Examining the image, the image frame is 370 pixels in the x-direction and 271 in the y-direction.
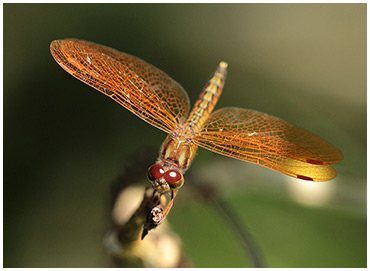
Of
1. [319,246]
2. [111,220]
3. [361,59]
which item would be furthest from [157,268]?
[361,59]

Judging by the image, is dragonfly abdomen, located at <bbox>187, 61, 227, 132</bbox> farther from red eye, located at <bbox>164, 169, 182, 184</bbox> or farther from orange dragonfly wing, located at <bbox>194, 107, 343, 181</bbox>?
red eye, located at <bbox>164, 169, 182, 184</bbox>

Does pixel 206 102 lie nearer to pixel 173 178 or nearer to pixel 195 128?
pixel 195 128

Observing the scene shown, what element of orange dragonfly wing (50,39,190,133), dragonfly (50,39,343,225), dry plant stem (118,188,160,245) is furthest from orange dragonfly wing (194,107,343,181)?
dry plant stem (118,188,160,245)

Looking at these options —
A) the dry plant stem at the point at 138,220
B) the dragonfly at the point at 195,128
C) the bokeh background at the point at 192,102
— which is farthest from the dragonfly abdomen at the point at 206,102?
the dry plant stem at the point at 138,220

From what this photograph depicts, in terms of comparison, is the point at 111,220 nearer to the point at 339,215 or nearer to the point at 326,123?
the point at 339,215

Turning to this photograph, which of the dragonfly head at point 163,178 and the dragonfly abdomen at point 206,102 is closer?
the dragonfly head at point 163,178

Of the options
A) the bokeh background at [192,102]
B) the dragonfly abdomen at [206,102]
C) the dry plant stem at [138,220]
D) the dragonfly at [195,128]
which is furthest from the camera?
the bokeh background at [192,102]

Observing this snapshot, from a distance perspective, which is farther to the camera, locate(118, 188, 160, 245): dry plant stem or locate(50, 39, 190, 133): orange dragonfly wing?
locate(50, 39, 190, 133): orange dragonfly wing

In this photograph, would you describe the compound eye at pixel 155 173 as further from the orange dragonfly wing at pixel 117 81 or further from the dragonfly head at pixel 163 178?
the orange dragonfly wing at pixel 117 81
